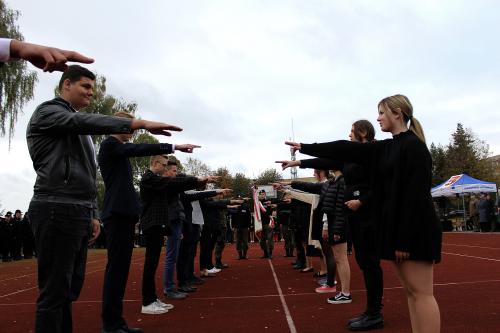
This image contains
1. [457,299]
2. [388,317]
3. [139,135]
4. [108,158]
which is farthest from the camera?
[139,135]

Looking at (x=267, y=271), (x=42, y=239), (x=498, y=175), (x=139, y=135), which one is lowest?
(x=267, y=271)

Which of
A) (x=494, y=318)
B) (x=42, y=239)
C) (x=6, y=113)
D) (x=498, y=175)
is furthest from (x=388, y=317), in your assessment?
(x=498, y=175)

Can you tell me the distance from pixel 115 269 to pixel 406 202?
3038 millimetres

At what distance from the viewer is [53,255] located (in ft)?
9.28

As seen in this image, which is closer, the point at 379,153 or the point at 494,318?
the point at 379,153

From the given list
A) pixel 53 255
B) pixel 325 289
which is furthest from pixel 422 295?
pixel 325 289

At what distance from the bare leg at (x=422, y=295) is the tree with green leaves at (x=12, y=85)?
21173 millimetres

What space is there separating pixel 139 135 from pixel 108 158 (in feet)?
133

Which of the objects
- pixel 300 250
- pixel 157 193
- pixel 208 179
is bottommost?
pixel 300 250

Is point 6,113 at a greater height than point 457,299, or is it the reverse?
point 6,113

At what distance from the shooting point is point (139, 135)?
144 ft

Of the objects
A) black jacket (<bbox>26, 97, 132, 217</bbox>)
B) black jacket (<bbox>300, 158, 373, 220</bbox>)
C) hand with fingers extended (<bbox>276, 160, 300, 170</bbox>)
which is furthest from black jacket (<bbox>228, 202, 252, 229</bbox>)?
black jacket (<bbox>26, 97, 132, 217</bbox>)

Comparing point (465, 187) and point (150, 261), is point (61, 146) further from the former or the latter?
point (465, 187)

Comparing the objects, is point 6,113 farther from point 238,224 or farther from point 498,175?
point 498,175
